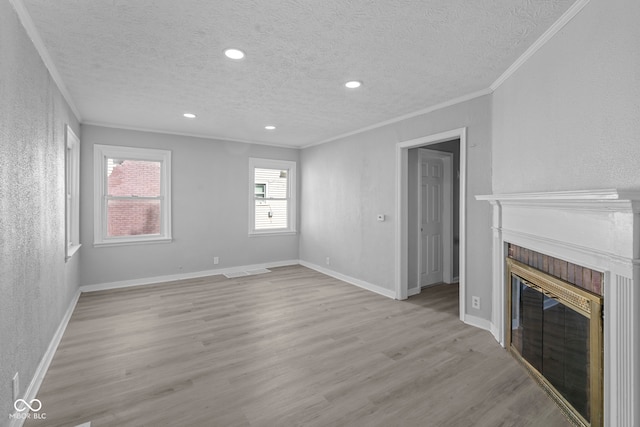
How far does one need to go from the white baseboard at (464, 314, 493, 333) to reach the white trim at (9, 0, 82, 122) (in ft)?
14.8

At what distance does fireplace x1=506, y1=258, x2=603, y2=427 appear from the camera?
1759 mm

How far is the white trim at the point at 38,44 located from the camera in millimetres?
1906

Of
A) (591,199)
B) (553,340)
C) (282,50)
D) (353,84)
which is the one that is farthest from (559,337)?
(282,50)

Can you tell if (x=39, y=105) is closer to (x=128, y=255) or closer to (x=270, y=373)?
(x=270, y=373)

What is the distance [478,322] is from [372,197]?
7.22ft

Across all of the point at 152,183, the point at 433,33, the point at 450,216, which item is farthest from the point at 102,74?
the point at 450,216

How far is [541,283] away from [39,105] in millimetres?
3978

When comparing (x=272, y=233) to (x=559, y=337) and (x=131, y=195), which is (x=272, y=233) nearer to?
(x=131, y=195)

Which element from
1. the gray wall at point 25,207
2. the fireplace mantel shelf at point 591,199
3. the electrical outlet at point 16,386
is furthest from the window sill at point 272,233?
the fireplace mantel shelf at point 591,199

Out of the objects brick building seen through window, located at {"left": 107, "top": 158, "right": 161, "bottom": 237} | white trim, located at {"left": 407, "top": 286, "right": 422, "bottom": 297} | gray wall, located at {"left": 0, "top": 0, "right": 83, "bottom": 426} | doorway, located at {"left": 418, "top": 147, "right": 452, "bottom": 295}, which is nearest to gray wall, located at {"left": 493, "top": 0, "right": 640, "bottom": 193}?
doorway, located at {"left": 418, "top": 147, "right": 452, "bottom": 295}

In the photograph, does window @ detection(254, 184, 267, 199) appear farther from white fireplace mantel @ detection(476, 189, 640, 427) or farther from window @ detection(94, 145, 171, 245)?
white fireplace mantel @ detection(476, 189, 640, 427)

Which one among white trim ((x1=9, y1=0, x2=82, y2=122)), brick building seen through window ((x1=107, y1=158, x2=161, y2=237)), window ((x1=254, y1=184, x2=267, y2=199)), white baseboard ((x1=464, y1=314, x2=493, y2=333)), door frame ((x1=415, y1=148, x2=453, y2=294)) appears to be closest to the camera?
white trim ((x1=9, y1=0, x2=82, y2=122))

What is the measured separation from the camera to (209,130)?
5195 mm

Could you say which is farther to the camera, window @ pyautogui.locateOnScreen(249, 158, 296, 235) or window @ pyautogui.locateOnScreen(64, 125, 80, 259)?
window @ pyautogui.locateOnScreen(249, 158, 296, 235)
